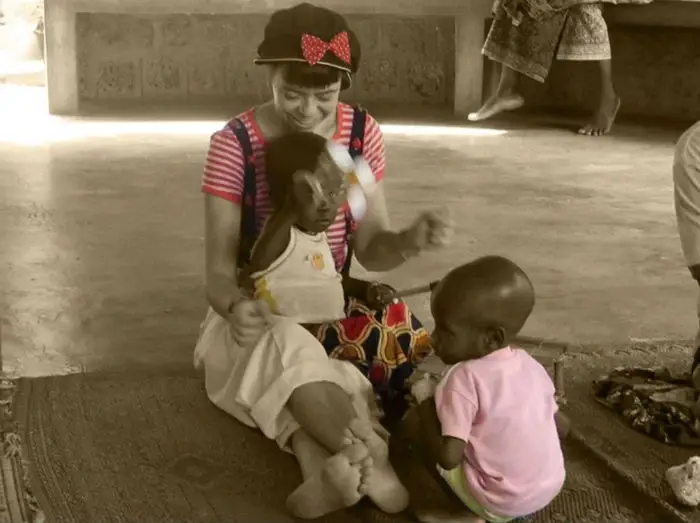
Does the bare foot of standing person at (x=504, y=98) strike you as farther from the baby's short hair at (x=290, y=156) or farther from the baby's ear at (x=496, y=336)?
the baby's ear at (x=496, y=336)

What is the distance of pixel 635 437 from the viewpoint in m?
2.12

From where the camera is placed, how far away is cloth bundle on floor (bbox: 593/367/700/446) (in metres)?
2.09


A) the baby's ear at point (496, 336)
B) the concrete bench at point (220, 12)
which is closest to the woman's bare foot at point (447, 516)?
the baby's ear at point (496, 336)

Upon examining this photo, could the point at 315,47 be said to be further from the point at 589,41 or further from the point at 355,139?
the point at 589,41

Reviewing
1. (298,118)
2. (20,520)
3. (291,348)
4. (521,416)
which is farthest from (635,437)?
(20,520)

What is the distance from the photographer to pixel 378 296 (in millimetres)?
2115

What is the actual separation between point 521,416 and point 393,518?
28cm

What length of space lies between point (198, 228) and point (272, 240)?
180 centimetres

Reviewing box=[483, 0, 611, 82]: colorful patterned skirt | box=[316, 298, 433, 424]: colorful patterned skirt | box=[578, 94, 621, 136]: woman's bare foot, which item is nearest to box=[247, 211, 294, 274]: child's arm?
box=[316, 298, 433, 424]: colorful patterned skirt

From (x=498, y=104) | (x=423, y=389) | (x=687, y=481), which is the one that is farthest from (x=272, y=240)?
(x=498, y=104)

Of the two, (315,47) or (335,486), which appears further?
(315,47)

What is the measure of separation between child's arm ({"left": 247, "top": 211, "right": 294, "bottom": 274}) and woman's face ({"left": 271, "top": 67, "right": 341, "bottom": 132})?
176 mm

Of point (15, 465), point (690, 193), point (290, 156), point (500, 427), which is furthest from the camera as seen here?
point (690, 193)

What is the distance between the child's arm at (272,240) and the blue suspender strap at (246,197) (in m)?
0.10
